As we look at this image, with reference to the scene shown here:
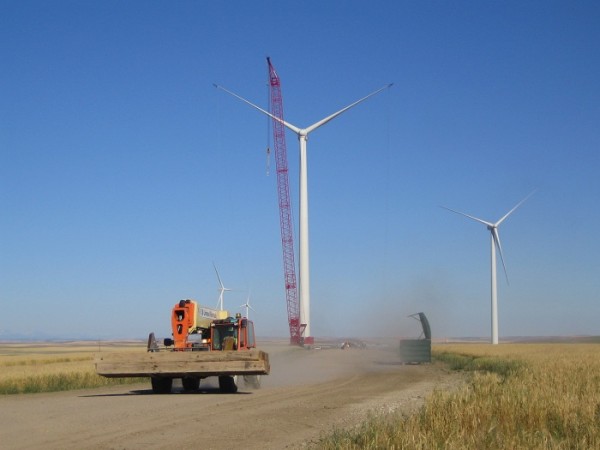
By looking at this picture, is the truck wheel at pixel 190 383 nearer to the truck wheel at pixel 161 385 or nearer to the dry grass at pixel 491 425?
the truck wheel at pixel 161 385

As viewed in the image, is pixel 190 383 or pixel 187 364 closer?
→ pixel 187 364

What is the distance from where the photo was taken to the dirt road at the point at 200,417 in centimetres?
1675

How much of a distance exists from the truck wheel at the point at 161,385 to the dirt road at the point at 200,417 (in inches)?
47.9

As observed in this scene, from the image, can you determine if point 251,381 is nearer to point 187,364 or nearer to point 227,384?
point 227,384

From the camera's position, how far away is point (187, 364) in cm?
2833

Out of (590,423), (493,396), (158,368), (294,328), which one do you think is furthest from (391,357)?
(590,423)

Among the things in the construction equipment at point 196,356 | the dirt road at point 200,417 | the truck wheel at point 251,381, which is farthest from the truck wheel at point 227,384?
the truck wheel at point 251,381

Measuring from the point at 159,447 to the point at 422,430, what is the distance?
197 inches

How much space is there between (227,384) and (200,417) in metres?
9.30

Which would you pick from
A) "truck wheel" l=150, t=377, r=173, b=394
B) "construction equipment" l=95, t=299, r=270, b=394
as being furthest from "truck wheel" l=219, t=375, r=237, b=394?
"truck wheel" l=150, t=377, r=173, b=394

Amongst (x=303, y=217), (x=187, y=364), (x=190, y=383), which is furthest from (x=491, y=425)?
(x=303, y=217)

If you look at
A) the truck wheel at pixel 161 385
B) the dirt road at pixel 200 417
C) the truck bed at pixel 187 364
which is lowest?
the dirt road at pixel 200 417

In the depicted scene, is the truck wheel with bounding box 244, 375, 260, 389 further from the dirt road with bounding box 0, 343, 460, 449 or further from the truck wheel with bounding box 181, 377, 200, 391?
the truck wheel with bounding box 181, 377, 200, 391

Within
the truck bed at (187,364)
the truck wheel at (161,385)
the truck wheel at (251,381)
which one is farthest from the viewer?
the truck wheel at (251,381)
